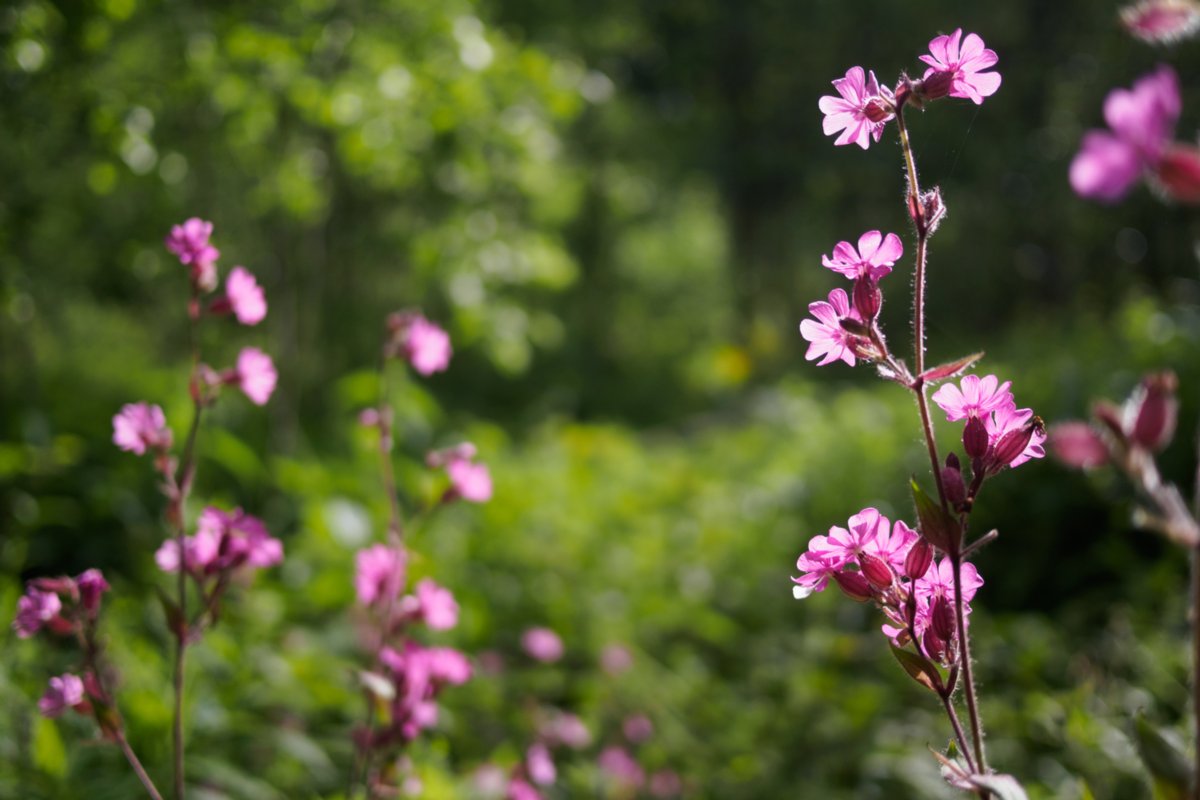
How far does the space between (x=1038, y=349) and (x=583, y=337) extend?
773cm

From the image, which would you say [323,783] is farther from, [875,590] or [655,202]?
[655,202]

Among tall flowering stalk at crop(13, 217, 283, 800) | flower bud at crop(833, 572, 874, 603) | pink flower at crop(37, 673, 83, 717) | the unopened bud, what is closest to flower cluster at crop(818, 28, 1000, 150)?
the unopened bud

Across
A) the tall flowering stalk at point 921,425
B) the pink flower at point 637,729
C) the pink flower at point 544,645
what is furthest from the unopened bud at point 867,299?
the pink flower at point 544,645

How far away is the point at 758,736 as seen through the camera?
2.61m

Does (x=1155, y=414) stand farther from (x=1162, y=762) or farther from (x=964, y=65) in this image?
(x=964, y=65)

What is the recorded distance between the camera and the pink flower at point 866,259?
2.45 ft

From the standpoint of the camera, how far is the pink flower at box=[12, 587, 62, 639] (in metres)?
1.01

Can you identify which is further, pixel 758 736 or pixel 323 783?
pixel 758 736

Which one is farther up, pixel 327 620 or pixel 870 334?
pixel 327 620

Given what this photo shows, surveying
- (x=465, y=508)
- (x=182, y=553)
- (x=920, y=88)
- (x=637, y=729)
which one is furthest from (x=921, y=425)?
(x=465, y=508)

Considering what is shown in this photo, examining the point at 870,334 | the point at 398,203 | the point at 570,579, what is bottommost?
the point at 870,334

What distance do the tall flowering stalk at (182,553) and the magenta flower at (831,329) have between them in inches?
23.6

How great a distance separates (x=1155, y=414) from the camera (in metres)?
0.52

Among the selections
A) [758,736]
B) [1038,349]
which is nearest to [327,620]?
[758,736]
